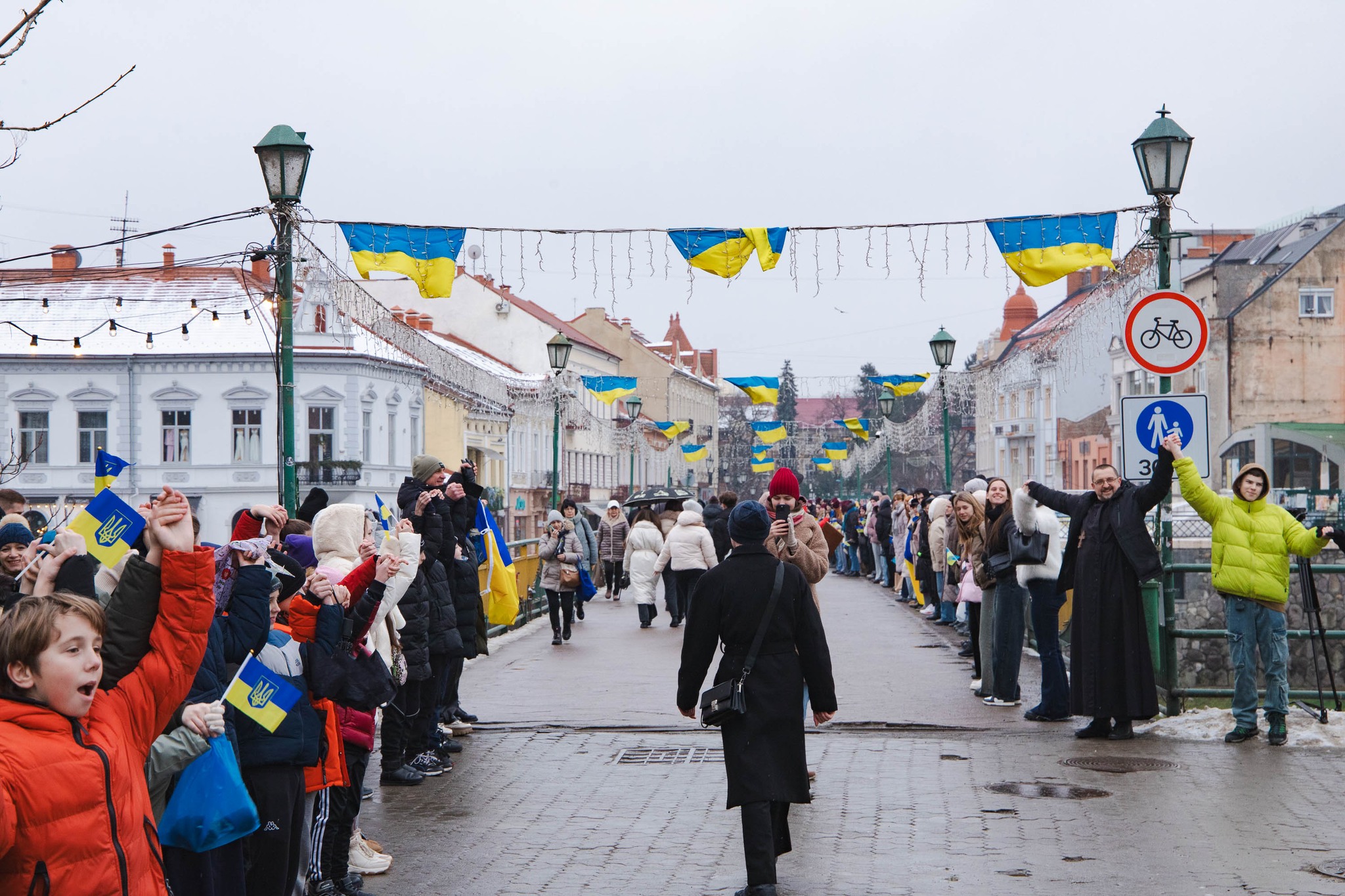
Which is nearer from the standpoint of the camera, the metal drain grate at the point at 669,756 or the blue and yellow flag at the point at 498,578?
the metal drain grate at the point at 669,756

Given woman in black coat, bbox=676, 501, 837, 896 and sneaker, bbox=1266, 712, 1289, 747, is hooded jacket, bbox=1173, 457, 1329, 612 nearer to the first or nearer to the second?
sneaker, bbox=1266, 712, 1289, 747

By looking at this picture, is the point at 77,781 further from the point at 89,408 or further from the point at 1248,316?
the point at 1248,316

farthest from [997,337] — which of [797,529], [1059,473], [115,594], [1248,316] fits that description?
[115,594]

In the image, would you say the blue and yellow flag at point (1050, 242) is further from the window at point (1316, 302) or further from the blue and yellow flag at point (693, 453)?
the blue and yellow flag at point (693, 453)

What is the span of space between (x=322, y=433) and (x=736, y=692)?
45038 millimetres

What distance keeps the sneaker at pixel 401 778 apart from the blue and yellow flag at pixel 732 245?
6.42 meters

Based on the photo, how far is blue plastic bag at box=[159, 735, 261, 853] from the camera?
446cm

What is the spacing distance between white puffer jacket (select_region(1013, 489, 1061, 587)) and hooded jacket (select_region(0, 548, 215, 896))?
821cm

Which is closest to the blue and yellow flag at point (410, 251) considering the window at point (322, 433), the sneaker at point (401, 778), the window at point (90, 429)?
the sneaker at point (401, 778)

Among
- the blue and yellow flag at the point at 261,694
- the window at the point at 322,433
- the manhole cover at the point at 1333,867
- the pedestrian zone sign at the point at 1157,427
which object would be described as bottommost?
the manhole cover at the point at 1333,867

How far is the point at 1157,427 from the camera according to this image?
995 cm

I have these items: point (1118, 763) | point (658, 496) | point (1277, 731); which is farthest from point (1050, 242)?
point (658, 496)

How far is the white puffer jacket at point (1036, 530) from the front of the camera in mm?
11094

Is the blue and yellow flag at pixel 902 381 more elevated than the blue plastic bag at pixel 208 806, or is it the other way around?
the blue and yellow flag at pixel 902 381
